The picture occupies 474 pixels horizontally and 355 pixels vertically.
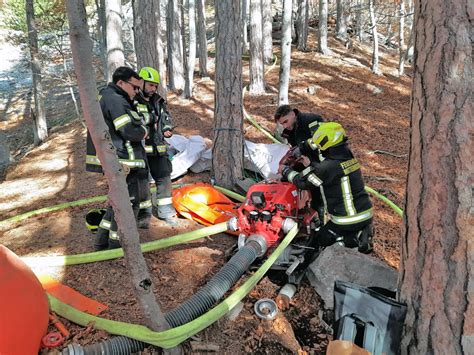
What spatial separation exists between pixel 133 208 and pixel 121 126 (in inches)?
38.2

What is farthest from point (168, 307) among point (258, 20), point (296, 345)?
point (258, 20)

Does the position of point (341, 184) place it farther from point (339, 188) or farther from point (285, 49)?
point (285, 49)

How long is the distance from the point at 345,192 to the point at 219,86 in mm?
2536

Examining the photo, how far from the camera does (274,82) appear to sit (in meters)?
13.8

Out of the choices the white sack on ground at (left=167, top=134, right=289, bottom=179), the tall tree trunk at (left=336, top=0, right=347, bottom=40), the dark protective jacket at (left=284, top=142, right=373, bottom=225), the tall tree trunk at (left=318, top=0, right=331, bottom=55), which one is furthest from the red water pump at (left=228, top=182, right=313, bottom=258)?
the tall tree trunk at (left=336, top=0, right=347, bottom=40)

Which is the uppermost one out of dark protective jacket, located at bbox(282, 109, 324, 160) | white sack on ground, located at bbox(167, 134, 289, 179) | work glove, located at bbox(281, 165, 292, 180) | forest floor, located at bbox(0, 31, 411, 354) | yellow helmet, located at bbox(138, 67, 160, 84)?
yellow helmet, located at bbox(138, 67, 160, 84)

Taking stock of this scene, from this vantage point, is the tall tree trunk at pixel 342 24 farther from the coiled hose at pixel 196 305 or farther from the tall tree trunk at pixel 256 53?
the coiled hose at pixel 196 305

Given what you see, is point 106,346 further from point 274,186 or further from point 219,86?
point 219,86

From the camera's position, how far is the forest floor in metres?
3.33

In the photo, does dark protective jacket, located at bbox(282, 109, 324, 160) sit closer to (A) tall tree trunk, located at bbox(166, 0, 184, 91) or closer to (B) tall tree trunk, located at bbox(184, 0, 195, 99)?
(B) tall tree trunk, located at bbox(184, 0, 195, 99)

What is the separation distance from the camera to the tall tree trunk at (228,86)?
5586mm

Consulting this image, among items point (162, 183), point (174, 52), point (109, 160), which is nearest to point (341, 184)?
point (162, 183)

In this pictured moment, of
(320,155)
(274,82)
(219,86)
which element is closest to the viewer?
(320,155)

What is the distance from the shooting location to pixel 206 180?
6.46m
